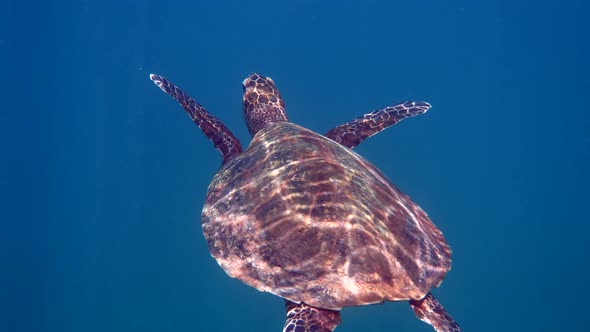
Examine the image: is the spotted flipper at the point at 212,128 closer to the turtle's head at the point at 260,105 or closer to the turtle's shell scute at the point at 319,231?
the turtle's head at the point at 260,105

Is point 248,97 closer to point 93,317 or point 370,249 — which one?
point 370,249

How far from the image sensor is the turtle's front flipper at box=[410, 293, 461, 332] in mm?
4953

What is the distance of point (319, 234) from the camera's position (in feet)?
16.2

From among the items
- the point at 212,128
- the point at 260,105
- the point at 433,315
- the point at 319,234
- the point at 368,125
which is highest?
the point at 260,105

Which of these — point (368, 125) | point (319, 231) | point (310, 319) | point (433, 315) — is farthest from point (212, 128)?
point (433, 315)

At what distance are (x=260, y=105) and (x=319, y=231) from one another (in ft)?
15.7

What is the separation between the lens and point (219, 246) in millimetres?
5680

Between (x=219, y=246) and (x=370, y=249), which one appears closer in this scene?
(x=370, y=249)

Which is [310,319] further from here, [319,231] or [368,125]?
[368,125]

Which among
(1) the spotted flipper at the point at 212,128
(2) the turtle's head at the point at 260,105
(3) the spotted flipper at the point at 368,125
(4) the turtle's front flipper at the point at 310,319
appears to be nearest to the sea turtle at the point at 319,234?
(4) the turtle's front flipper at the point at 310,319

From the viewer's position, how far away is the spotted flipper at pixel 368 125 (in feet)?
28.9

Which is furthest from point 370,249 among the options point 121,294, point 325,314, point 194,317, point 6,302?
point 6,302

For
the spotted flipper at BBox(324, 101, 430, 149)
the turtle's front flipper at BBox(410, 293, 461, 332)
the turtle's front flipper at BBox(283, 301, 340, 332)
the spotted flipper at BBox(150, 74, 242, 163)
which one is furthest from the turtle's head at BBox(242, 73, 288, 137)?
the turtle's front flipper at BBox(410, 293, 461, 332)

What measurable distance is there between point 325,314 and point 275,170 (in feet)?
6.82
